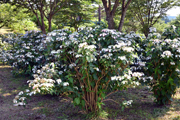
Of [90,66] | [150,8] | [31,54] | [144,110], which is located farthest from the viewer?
[150,8]

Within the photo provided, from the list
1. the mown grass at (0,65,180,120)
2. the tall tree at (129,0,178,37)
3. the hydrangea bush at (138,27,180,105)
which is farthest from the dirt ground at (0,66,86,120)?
the tall tree at (129,0,178,37)

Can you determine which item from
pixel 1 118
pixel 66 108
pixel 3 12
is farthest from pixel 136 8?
pixel 1 118

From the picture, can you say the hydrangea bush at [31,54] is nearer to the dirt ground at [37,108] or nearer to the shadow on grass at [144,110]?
the dirt ground at [37,108]

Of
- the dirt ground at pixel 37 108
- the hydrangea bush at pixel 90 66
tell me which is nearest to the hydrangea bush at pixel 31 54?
the dirt ground at pixel 37 108

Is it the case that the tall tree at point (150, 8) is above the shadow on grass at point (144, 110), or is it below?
above

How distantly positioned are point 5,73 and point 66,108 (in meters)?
4.28

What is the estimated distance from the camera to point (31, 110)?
153 inches

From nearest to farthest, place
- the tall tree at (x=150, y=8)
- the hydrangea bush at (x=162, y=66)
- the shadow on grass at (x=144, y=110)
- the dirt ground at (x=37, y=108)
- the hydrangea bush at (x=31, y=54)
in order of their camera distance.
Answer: the hydrangea bush at (x=162, y=66)
the shadow on grass at (x=144, y=110)
the dirt ground at (x=37, y=108)
the hydrangea bush at (x=31, y=54)
the tall tree at (x=150, y=8)

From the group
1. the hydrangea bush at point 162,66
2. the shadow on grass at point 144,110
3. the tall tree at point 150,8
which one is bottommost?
the shadow on grass at point 144,110

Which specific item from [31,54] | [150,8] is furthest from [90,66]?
[150,8]

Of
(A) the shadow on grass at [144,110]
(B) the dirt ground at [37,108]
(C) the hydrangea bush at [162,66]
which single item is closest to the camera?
(C) the hydrangea bush at [162,66]

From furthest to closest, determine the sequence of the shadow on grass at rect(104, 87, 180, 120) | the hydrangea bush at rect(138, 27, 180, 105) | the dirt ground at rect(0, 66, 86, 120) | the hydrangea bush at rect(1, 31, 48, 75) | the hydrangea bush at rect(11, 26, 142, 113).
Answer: the hydrangea bush at rect(1, 31, 48, 75) → the dirt ground at rect(0, 66, 86, 120) → the shadow on grass at rect(104, 87, 180, 120) → the hydrangea bush at rect(138, 27, 180, 105) → the hydrangea bush at rect(11, 26, 142, 113)

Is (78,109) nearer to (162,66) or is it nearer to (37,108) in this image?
(37,108)

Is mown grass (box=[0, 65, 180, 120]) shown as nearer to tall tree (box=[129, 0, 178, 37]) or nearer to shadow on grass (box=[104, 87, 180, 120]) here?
shadow on grass (box=[104, 87, 180, 120])
